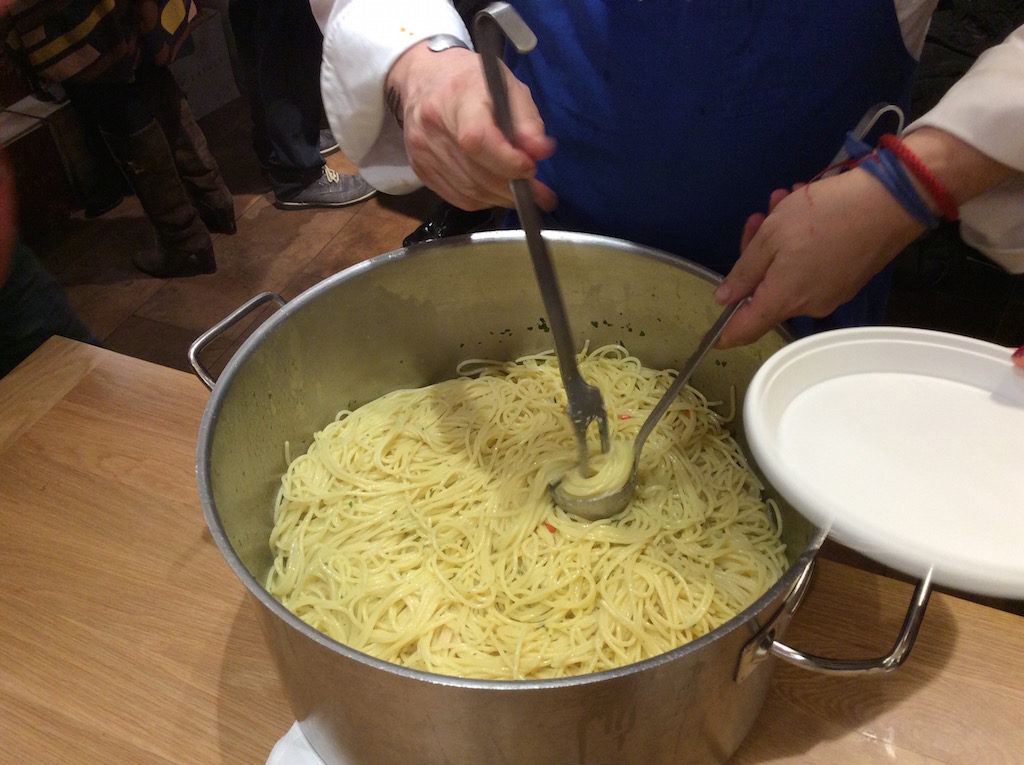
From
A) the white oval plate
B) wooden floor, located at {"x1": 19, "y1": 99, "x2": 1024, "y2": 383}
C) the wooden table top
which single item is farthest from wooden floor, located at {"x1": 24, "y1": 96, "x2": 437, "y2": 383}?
the white oval plate

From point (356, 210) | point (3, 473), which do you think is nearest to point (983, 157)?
point (3, 473)

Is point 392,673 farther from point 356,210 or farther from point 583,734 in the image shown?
point 356,210

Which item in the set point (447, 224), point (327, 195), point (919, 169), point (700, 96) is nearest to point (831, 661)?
point (919, 169)

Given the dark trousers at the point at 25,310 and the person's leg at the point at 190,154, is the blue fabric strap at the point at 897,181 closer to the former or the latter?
the dark trousers at the point at 25,310

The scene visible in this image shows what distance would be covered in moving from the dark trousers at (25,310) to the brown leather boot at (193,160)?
3.87 feet

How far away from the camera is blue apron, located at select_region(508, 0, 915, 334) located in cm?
79

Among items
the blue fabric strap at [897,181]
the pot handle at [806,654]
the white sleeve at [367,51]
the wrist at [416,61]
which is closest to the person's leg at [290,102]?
the white sleeve at [367,51]

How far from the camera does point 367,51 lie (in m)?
0.90

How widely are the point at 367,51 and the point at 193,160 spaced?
5.92 feet

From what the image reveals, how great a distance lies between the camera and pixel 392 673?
1.76 ft

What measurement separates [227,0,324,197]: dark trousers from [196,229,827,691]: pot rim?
192 cm

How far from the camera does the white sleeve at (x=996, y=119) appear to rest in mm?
602

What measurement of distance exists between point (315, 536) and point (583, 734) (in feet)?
1.48

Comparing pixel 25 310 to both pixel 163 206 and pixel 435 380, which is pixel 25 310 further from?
pixel 163 206
